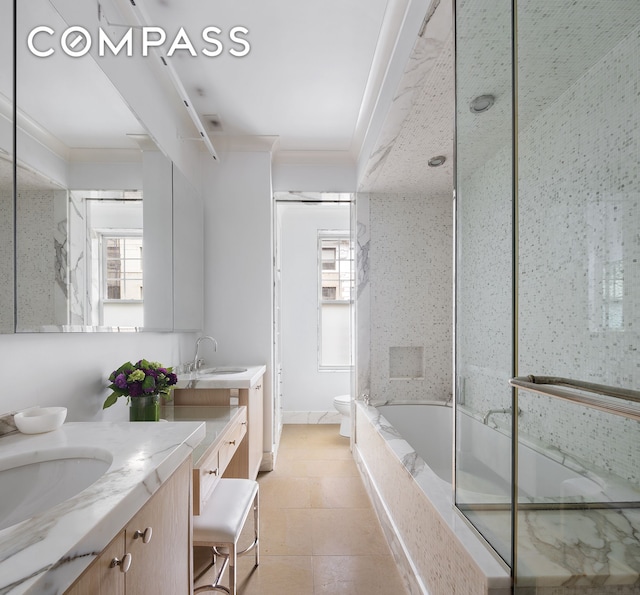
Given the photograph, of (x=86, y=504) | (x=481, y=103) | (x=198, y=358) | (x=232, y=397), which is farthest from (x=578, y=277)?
(x=198, y=358)

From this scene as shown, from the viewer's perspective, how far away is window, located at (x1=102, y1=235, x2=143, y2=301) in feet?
6.10

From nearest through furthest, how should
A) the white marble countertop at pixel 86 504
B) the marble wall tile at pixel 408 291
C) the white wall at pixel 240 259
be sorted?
the white marble countertop at pixel 86 504 → the white wall at pixel 240 259 → the marble wall tile at pixel 408 291

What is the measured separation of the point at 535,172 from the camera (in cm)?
118

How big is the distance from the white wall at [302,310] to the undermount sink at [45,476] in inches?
157

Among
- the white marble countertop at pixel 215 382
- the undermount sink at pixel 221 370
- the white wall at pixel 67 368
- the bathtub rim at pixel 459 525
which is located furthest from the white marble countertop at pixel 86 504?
the undermount sink at pixel 221 370

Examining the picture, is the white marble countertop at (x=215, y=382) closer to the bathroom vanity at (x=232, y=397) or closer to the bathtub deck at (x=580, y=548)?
the bathroom vanity at (x=232, y=397)

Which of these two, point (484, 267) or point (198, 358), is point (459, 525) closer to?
point (484, 267)

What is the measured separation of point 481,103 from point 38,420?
63.5 inches

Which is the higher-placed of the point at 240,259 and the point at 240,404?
the point at 240,259

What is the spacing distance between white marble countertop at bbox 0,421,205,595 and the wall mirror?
1.23 feet

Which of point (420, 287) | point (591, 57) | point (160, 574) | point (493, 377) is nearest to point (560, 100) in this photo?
point (591, 57)

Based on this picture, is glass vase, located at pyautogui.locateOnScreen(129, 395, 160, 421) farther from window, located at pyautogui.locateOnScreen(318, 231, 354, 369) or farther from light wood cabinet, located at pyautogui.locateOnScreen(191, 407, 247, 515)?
window, located at pyautogui.locateOnScreen(318, 231, 354, 369)

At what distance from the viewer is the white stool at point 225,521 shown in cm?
166

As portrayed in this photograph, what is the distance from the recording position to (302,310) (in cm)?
514
